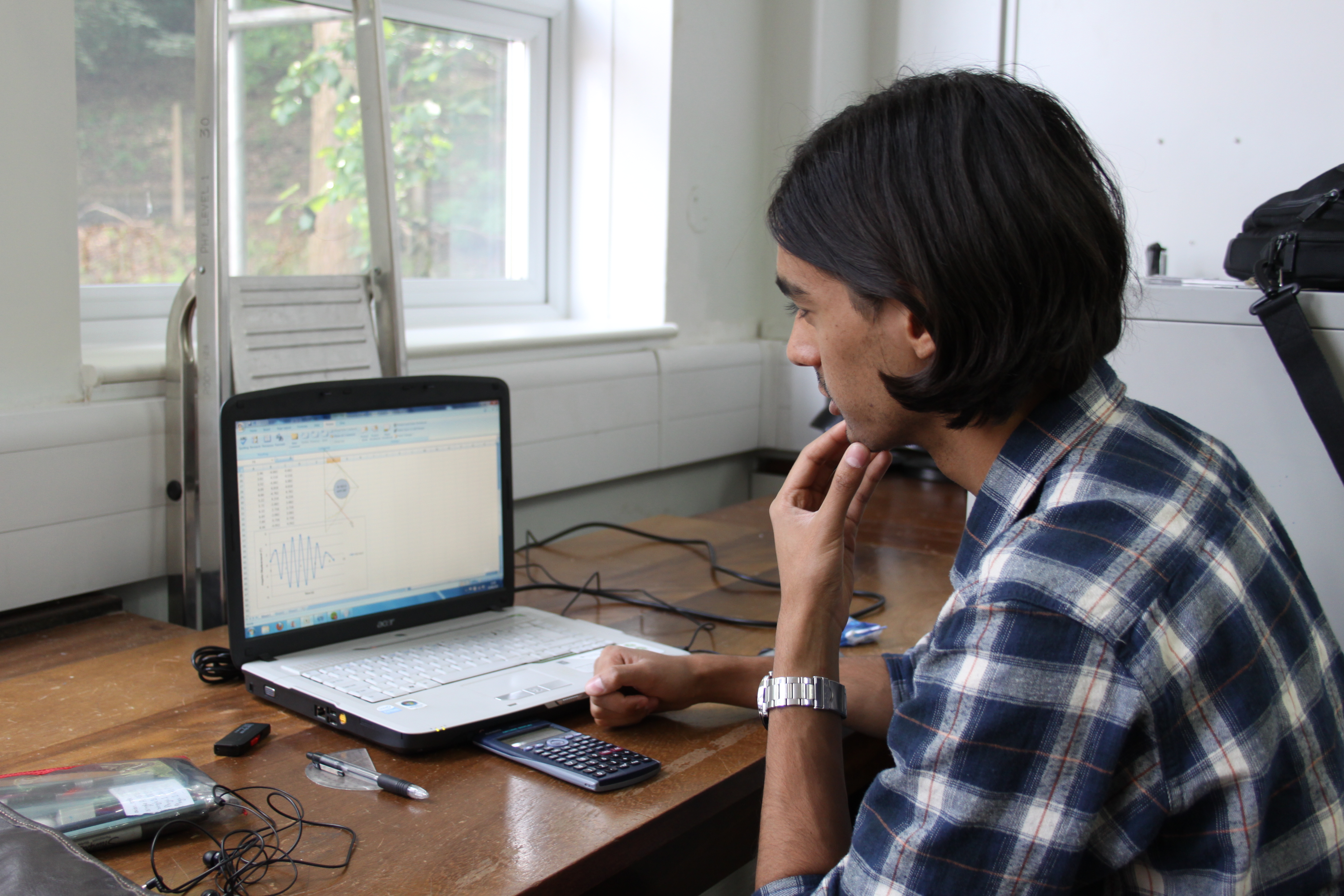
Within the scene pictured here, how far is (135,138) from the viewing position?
166 centimetres

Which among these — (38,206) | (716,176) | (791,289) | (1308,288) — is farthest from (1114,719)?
(716,176)

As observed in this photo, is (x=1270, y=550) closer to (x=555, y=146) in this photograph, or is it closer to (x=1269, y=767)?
(x=1269, y=767)

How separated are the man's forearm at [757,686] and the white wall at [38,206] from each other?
33.7 inches

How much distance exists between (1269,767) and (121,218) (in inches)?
64.0

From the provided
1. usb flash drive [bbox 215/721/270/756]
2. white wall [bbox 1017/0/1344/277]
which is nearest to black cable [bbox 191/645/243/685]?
usb flash drive [bbox 215/721/270/756]

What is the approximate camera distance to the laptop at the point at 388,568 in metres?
1.03

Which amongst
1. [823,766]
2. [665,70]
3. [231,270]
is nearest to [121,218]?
[231,270]

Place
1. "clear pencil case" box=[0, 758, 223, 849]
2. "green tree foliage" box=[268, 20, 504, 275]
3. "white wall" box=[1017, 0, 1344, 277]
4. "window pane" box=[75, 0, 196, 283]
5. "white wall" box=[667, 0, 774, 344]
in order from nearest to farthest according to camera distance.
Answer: "clear pencil case" box=[0, 758, 223, 849], "window pane" box=[75, 0, 196, 283], "green tree foliage" box=[268, 20, 504, 275], "white wall" box=[1017, 0, 1344, 277], "white wall" box=[667, 0, 774, 344]

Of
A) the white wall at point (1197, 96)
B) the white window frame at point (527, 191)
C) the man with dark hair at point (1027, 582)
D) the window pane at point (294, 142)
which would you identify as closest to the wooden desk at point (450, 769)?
the man with dark hair at point (1027, 582)

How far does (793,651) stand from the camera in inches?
36.5

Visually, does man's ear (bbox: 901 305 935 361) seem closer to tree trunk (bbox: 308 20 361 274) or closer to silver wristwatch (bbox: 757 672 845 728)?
silver wristwatch (bbox: 757 672 845 728)

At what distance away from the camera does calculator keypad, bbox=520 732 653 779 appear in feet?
2.99

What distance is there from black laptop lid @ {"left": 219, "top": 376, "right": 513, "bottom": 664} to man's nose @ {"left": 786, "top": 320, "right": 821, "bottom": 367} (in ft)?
1.44

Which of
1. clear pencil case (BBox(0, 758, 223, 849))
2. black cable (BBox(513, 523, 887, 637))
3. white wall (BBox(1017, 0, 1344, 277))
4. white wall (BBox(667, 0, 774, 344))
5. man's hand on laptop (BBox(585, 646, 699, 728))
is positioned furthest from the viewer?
white wall (BBox(667, 0, 774, 344))
